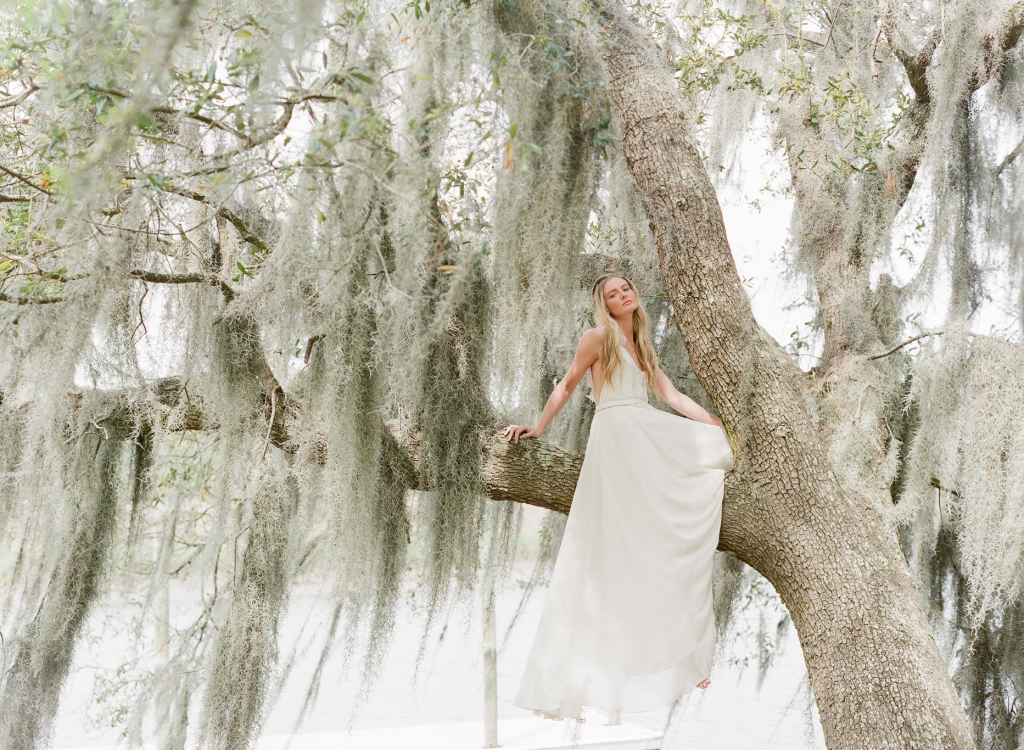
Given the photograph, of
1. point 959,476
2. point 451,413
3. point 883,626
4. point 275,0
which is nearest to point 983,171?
point 959,476

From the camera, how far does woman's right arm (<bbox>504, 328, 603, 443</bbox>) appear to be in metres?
2.76

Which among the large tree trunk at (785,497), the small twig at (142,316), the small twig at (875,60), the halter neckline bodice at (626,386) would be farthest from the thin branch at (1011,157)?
the small twig at (142,316)

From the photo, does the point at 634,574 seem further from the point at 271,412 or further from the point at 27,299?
the point at 27,299

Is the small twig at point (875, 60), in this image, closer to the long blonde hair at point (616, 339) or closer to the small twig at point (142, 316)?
the long blonde hair at point (616, 339)

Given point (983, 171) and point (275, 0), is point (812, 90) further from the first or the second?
point (275, 0)

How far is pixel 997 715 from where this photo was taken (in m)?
3.64

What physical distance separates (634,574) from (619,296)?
2.72 feet

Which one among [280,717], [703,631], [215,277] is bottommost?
[280,717]

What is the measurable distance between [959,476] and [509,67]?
2.12 meters

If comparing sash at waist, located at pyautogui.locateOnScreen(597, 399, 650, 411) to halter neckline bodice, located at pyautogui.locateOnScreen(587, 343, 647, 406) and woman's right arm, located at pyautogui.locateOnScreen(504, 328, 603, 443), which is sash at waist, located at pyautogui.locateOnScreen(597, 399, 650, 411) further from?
woman's right arm, located at pyautogui.locateOnScreen(504, 328, 603, 443)

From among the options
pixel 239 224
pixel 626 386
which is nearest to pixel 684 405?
pixel 626 386

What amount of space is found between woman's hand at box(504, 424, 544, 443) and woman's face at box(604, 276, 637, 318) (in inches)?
18.4

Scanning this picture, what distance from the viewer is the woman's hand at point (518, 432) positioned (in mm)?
2723

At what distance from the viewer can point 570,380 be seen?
284 centimetres
